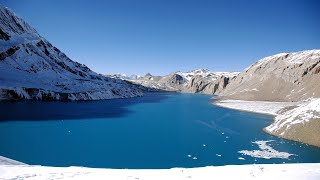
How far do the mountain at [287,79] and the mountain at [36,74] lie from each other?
80871 mm

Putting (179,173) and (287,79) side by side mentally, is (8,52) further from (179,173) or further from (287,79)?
(179,173)

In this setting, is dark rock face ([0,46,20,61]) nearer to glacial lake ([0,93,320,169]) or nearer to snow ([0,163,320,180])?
glacial lake ([0,93,320,169])

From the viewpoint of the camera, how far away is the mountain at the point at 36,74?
432 ft

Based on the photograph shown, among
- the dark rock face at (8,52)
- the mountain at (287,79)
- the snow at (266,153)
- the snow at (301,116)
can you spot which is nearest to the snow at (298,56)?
the mountain at (287,79)

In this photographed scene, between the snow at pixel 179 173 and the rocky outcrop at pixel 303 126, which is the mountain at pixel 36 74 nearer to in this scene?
the rocky outcrop at pixel 303 126

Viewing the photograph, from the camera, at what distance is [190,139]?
170 ft

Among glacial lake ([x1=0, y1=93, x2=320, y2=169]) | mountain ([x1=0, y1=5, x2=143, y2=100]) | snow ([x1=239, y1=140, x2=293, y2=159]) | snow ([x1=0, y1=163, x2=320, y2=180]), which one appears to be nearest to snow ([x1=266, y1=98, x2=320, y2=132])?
glacial lake ([x1=0, y1=93, x2=320, y2=169])

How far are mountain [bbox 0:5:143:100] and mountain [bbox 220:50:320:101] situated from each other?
8087cm

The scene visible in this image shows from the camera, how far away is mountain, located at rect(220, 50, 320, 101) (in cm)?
13055

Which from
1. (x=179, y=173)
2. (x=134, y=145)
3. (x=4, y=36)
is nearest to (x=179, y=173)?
(x=179, y=173)

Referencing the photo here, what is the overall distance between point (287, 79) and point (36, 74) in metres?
126

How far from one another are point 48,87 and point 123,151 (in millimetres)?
111654

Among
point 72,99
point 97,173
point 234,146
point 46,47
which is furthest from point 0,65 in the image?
point 97,173

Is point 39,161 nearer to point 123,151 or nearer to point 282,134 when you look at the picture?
point 123,151
